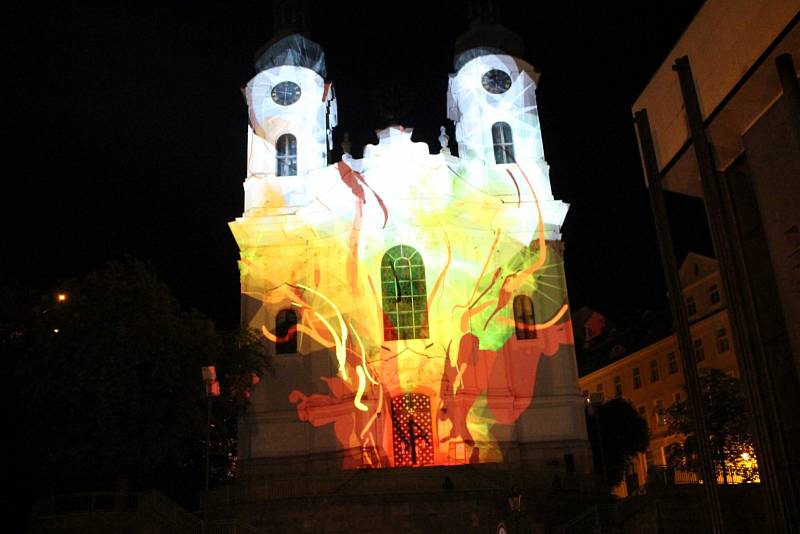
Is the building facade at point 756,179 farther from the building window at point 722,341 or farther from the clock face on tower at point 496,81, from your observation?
the building window at point 722,341

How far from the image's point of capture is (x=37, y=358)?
21562 mm

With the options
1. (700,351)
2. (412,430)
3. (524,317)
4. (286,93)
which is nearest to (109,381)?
(412,430)

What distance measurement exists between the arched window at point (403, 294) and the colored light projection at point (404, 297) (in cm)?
5

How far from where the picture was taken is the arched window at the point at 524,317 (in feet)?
98.5

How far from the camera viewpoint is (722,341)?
36.2m

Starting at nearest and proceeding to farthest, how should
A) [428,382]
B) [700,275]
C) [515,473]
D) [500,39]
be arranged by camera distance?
[515,473] < [428,382] < [500,39] < [700,275]

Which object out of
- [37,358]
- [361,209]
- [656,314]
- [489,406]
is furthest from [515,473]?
[656,314]

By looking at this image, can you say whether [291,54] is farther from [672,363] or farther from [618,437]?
[672,363]

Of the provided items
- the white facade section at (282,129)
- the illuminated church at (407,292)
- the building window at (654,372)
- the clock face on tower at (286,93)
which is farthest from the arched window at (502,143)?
the building window at (654,372)

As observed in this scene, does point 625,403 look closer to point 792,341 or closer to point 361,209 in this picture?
point 361,209

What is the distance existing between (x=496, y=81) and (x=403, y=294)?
33.6 feet

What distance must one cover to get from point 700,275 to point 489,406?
16092 mm

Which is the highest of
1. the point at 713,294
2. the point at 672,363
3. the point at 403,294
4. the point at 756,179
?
the point at 713,294

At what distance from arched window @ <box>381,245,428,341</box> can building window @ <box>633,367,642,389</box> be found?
18.4 metres
